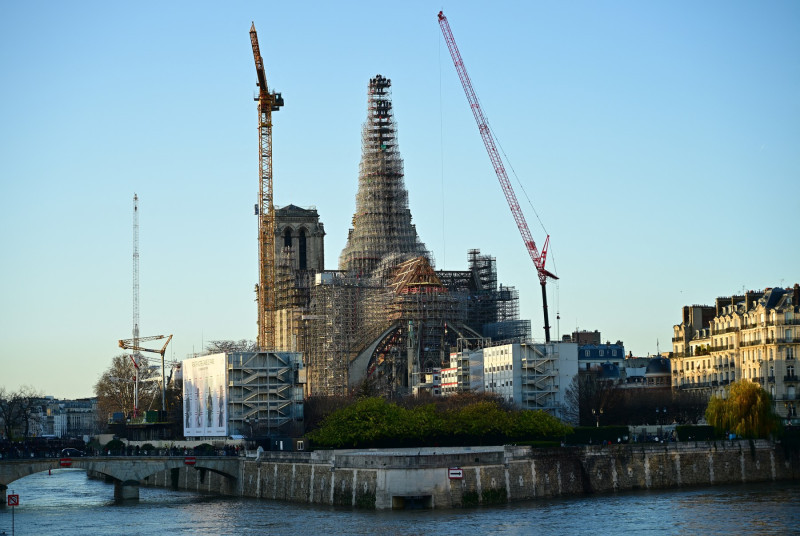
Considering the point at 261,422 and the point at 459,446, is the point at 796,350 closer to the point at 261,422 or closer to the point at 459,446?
the point at 459,446

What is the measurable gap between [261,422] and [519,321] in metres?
50.2

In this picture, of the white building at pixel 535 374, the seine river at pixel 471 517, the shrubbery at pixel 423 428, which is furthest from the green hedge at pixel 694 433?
the white building at pixel 535 374

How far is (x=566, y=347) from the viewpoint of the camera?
130125mm

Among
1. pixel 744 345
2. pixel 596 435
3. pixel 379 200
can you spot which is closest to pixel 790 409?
pixel 744 345

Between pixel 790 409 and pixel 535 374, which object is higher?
pixel 535 374

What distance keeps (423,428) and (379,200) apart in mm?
84280

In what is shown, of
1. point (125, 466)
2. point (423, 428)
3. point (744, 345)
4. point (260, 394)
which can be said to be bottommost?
point (125, 466)

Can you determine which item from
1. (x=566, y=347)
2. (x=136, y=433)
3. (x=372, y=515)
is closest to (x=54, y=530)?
(x=372, y=515)

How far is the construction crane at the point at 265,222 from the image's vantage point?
532 feet

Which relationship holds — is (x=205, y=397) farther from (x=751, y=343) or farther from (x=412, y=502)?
(x=412, y=502)

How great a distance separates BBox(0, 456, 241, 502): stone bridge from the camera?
95.5 metres

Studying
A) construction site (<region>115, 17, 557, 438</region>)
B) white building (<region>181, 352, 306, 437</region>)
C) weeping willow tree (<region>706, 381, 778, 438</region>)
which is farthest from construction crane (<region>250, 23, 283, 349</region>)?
weeping willow tree (<region>706, 381, 778, 438</region>)

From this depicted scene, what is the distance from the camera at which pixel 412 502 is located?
80938mm

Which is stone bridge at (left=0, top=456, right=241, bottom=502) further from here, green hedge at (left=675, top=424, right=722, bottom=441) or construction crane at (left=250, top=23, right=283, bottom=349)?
construction crane at (left=250, top=23, right=283, bottom=349)
